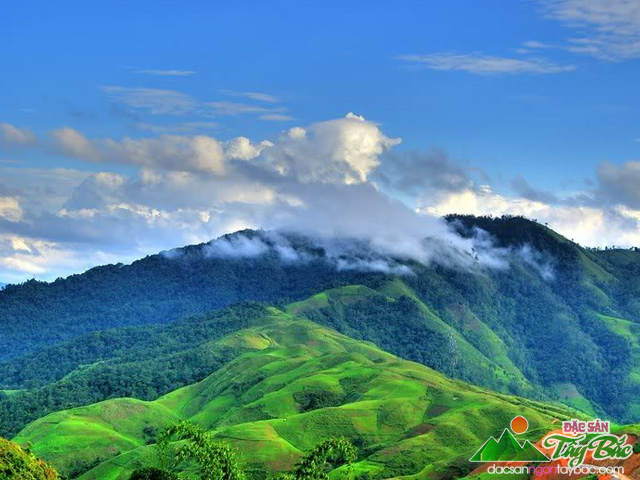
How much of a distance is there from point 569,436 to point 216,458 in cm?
7436

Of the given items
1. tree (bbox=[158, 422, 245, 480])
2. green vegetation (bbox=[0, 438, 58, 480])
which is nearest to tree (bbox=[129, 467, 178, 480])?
tree (bbox=[158, 422, 245, 480])

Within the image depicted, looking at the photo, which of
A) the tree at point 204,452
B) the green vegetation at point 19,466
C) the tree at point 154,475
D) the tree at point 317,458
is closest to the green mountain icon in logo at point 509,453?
the green vegetation at point 19,466

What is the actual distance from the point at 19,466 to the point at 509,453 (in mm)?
A: 94968

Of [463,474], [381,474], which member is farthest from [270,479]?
[381,474]

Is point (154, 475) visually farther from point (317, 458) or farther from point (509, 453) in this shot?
point (509, 453)

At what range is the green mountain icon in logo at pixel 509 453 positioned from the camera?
130 metres

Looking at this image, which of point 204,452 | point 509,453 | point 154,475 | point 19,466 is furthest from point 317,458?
point 509,453

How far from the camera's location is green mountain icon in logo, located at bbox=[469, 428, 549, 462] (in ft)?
427

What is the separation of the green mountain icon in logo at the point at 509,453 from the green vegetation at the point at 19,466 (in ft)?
233

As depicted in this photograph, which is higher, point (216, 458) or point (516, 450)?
point (216, 458)

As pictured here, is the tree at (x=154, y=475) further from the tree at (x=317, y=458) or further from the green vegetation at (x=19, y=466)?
the green vegetation at (x=19, y=466)

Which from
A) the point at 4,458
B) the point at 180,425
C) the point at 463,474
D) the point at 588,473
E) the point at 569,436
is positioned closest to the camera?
the point at 180,425

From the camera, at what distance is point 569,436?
113188mm

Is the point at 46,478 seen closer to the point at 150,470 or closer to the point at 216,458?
the point at 150,470
